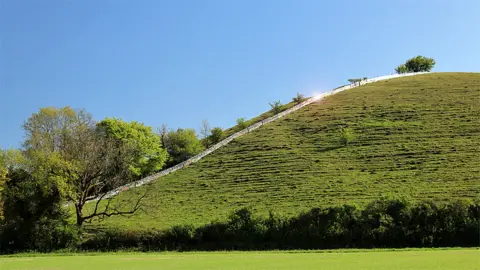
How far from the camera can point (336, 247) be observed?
32.4 meters

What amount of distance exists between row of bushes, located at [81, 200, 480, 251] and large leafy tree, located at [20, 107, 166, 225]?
5.34 metres

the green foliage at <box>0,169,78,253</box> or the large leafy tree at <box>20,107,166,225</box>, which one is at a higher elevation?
the large leafy tree at <box>20,107,166,225</box>

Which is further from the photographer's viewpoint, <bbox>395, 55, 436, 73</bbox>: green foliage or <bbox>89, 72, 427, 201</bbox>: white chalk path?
<bbox>395, 55, 436, 73</bbox>: green foliage

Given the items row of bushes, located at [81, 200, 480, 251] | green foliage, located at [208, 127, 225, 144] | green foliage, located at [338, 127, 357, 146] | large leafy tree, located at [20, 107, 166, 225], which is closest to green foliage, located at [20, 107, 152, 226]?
large leafy tree, located at [20, 107, 166, 225]

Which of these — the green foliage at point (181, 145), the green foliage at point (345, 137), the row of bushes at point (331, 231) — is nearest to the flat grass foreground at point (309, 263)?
the row of bushes at point (331, 231)

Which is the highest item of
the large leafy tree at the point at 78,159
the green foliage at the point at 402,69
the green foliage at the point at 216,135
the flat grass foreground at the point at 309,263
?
the green foliage at the point at 402,69

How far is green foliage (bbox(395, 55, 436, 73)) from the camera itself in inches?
5723

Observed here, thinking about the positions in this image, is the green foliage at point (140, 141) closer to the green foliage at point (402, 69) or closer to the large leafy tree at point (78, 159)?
the large leafy tree at point (78, 159)

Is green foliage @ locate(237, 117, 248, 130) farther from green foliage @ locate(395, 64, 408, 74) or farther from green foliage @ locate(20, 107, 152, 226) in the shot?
green foliage @ locate(395, 64, 408, 74)

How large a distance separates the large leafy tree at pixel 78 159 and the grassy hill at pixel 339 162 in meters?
4.07

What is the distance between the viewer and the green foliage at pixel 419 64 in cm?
14538

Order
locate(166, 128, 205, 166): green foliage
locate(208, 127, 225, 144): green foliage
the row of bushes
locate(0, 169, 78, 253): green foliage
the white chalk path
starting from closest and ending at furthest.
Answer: the row of bushes < locate(0, 169, 78, 253): green foliage < the white chalk path < locate(166, 128, 205, 166): green foliage < locate(208, 127, 225, 144): green foliage

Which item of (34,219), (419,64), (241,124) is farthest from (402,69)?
(34,219)

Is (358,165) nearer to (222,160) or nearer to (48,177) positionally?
(222,160)
